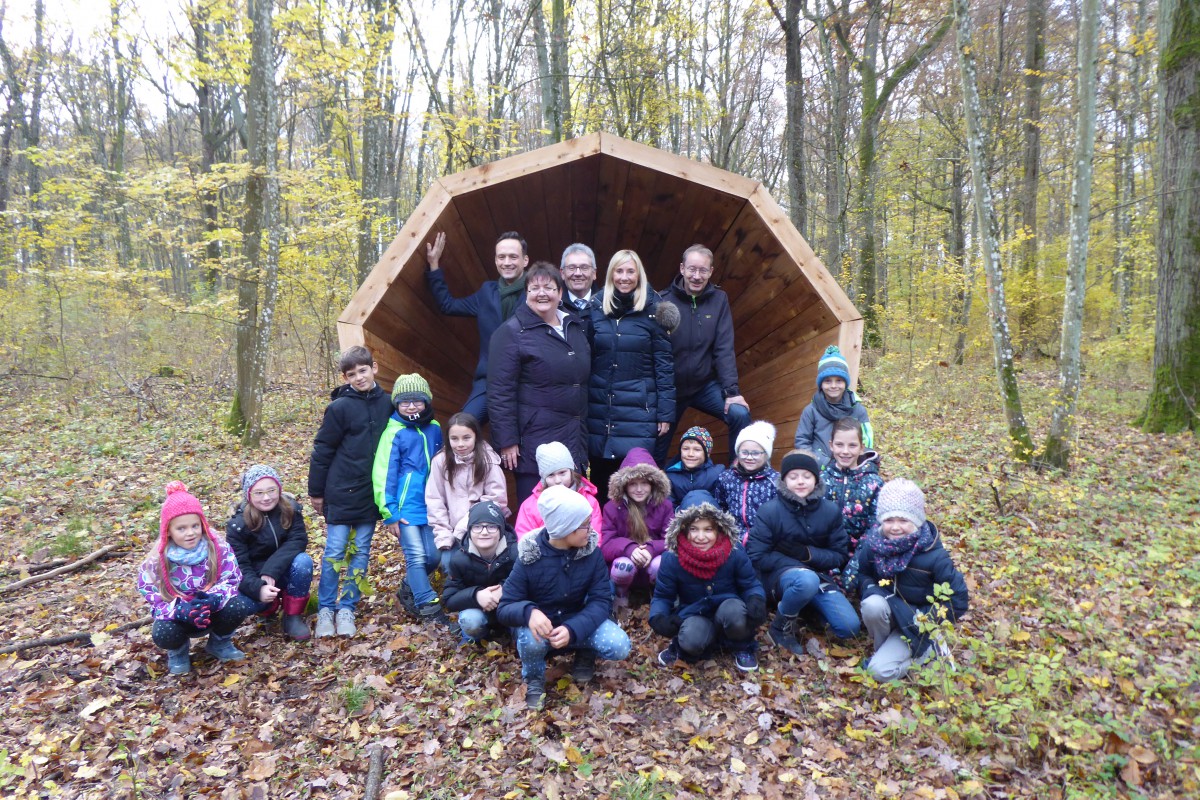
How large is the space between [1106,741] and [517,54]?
48.9ft

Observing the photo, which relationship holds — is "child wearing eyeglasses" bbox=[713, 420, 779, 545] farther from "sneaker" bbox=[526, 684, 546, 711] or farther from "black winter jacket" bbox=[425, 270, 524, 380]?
"black winter jacket" bbox=[425, 270, 524, 380]

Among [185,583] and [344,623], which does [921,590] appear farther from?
[185,583]

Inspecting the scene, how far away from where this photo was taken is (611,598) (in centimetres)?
364

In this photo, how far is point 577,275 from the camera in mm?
4480

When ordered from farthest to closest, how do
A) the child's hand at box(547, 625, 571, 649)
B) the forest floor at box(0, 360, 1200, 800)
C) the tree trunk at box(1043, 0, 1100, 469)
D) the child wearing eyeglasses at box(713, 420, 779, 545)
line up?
the tree trunk at box(1043, 0, 1100, 469) → the child wearing eyeglasses at box(713, 420, 779, 545) → the child's hand at box(547, 625, 571, 649) → the forest floor at box(0, 360, 1200, 800)

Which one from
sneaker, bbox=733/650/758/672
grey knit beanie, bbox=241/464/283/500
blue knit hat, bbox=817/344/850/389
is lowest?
sneaker, bbox=733/650/758/672

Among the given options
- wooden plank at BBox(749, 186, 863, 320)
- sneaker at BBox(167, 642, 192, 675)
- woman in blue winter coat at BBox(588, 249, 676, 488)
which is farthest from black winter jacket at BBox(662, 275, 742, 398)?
sneaker at BBox(167, 642, 192, 675)

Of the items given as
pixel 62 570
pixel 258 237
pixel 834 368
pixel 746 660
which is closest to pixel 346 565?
pixel 746 660

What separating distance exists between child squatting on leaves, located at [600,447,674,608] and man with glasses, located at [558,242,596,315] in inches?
45.4

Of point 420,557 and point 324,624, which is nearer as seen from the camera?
point 324,624

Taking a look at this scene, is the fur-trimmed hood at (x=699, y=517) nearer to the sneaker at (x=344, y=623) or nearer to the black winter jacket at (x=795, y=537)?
the black winter jacket at (x=795, y=537)

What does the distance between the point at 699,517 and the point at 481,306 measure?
2.41 meters

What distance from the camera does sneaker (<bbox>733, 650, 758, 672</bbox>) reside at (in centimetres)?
373

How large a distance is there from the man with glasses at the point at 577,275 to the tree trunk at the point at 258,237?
5.78 metres
